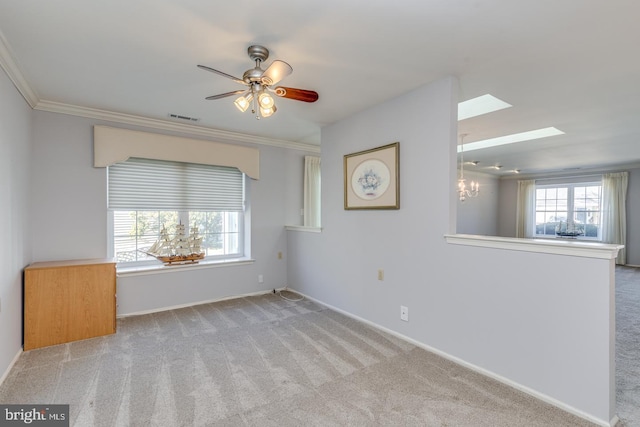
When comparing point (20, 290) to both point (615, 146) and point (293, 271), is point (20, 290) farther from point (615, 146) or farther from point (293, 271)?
point (615, 146)

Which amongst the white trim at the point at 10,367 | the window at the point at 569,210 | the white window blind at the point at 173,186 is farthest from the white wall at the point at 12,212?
the window at the point at 569,210

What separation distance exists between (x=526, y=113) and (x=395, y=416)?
140 inches

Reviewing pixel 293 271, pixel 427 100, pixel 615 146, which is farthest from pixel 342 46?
pixel 615 146

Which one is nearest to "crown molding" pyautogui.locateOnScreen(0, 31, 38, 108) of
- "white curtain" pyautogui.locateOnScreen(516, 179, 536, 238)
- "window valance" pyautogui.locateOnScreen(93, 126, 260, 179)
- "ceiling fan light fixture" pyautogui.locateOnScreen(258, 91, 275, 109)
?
"window valance" pyautogui.locateOnScreen(93, 126, 260, 179)

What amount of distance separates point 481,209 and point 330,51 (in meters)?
8.25

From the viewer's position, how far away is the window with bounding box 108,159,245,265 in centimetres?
373

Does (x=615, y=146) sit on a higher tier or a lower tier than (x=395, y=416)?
higher

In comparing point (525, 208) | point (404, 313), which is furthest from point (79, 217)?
point (525, 208)

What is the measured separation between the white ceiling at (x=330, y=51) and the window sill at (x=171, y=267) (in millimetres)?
1892

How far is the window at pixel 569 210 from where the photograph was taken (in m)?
7.69

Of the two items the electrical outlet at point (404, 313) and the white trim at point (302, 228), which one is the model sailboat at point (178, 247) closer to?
the white trim at point (302, 228)

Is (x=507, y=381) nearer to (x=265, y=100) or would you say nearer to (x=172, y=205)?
(x=265, y=100)

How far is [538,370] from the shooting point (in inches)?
82.8

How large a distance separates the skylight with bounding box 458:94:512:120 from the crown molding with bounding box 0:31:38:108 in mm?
4062
